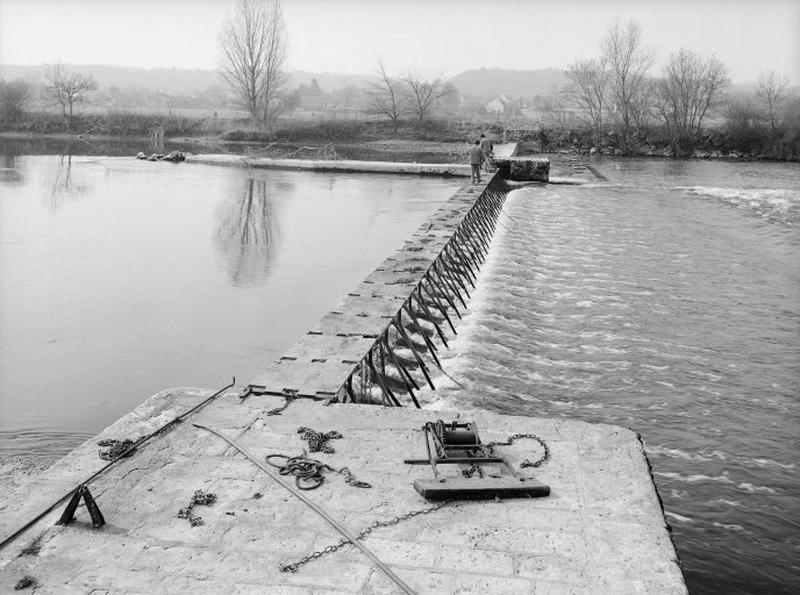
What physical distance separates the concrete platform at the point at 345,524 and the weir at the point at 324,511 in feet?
0.03

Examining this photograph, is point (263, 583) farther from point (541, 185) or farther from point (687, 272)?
point (541, 185)

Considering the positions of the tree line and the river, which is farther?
the tree line

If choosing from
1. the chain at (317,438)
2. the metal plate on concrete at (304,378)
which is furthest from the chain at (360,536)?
the metal plate on concrete at (304,378)

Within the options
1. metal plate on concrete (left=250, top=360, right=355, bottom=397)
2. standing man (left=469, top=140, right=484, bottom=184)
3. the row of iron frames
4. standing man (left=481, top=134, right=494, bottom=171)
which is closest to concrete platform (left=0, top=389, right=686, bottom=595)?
metal plate on concrete (left=250, top=360, right=355, bottom=397)

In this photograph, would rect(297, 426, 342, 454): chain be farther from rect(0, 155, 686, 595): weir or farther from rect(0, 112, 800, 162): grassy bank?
rect(0, 112, 800, 162): grassy bank

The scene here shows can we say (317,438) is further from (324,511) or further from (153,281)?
(153,281)

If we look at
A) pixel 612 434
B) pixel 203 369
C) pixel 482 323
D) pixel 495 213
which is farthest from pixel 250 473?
pixel 495 213

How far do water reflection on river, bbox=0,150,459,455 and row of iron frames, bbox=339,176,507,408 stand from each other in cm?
122

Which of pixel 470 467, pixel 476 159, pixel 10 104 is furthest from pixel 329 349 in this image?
pixel 10 104

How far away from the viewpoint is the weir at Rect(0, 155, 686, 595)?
3.94 meters

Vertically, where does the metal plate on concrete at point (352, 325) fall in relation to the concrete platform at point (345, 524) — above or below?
above

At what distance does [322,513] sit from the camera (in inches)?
176

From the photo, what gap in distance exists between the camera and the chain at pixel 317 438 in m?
5.33

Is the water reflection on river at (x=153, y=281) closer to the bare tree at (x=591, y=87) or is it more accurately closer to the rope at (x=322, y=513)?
the rope at (x=322, y=513)
